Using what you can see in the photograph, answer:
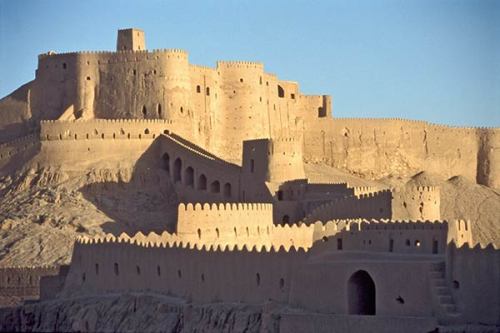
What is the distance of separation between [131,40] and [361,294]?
133 ft


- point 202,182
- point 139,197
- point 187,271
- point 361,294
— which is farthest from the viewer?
point 202,182

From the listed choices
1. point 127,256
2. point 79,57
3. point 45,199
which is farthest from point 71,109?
point 127,256

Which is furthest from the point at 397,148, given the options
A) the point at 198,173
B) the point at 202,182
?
the point at 198,173

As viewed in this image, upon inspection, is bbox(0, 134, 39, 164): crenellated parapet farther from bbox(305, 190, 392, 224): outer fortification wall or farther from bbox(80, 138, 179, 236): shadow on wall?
bbox(305, 190, 392, 224): outer fortification wall

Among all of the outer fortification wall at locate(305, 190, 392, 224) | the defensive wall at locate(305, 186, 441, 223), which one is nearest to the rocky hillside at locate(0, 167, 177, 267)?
the outer fortification wall at locate(305, 190, 392, 224)

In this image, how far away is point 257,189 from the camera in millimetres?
81250

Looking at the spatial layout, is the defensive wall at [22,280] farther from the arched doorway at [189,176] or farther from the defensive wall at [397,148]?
the defensive wall at [397,148]

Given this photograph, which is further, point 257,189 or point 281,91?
point 281,91

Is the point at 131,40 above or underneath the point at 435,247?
above

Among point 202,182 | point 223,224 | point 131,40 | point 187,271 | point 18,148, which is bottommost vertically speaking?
point 187,271

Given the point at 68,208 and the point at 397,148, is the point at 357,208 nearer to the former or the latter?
the point at 68,208

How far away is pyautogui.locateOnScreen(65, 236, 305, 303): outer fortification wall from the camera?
193 ft

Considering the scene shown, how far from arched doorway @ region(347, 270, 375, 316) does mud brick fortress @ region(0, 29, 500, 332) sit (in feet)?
0.16

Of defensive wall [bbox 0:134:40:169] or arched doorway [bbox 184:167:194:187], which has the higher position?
defensive wall [bbox 0:134:40:169]
